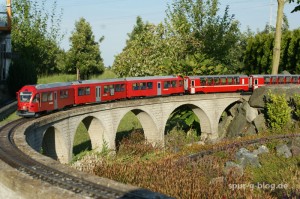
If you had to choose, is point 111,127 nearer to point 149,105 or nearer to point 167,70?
point 149,105

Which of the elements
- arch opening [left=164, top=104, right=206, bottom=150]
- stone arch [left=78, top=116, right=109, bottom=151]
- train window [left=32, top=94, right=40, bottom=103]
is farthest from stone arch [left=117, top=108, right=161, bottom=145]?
train window [left=32, top=94, right=40, bottom=103]

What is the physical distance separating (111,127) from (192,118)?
10.7 meters

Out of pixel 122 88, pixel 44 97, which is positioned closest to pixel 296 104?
pixel 122 88

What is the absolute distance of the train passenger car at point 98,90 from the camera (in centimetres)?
2851

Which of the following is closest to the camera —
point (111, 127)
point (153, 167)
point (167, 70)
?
point (153, 167)

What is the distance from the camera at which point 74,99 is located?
92.3ft

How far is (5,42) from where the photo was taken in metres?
40.0

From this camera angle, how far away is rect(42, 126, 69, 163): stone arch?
2574cm

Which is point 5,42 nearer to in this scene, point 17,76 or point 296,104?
point 17,76

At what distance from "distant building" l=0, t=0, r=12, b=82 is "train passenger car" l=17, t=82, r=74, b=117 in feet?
38.1

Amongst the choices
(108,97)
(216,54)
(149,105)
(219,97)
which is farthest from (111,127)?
(216,54)

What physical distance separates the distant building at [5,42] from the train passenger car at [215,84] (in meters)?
17.0

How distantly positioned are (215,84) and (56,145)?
18421 mm

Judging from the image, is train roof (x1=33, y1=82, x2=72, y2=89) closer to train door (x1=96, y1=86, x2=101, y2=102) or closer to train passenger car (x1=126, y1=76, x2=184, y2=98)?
train door (x1=96, y1=86, x2=101, y2=102)
